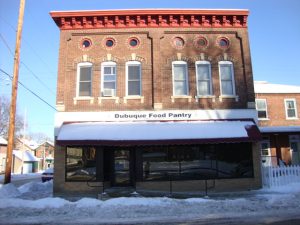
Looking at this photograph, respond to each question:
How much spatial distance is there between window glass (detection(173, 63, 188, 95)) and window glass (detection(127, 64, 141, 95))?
1.94 meters

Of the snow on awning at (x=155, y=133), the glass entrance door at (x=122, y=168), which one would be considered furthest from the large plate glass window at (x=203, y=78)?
the glass entrance door at (x=122, y=168)

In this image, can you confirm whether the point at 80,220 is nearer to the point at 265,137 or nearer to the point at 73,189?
the point at 73,189

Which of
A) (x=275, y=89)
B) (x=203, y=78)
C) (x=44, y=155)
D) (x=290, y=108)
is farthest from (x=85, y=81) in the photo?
(x=44, y=155)

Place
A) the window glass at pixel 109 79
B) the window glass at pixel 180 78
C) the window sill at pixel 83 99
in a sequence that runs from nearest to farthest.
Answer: the window sill at pixel 83 99 → the window glass at pixel 109 79 → the window glass at pixel 180 78

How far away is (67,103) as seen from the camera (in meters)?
17.7

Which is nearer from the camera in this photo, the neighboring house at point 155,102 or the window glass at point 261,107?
the neighboring house at point 155,102

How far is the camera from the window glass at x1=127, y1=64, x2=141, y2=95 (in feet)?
59.0

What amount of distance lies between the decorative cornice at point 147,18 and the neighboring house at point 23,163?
40319mm

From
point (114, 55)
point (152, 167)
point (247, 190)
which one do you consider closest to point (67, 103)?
point (114, 55)

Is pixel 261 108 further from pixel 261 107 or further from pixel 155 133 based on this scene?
pixel 155 133

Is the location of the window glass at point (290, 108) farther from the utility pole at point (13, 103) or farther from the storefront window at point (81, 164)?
the utility pole at point (13, 103)

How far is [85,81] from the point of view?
18.1 meters

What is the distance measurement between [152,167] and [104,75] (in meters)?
5.56

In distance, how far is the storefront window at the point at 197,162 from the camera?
16828 mm
